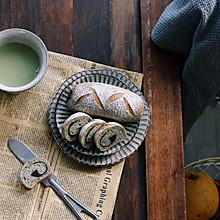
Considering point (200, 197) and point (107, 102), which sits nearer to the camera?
point (107, 102)

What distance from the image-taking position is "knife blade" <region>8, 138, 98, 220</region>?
0.88m

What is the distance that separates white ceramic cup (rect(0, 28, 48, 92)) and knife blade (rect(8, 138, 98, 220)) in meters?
0.13

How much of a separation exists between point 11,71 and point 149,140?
0.35 metres

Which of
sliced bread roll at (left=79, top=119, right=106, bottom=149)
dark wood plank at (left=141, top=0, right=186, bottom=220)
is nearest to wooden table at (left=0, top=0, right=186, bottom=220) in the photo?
dark wood plank at (left=141, top=0, right=186, bottom=220)

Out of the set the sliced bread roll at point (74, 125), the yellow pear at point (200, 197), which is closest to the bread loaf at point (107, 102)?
the sliced bread roll at point (74, 125)

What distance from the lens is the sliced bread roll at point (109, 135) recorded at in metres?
0.86

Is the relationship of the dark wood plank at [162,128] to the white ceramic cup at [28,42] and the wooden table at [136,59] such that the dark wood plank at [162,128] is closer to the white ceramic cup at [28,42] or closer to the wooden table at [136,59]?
→ the wooden table at [136,59]

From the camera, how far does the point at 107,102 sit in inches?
34.6

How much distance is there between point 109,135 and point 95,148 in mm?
48

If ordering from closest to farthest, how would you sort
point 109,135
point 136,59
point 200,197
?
point 109,135, point 136,59, point 200,197

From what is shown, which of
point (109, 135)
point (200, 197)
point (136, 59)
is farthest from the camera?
point (200, 197)

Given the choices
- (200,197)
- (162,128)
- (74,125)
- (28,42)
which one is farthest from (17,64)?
(200,197)

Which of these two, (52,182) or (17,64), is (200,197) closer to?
(52,182)

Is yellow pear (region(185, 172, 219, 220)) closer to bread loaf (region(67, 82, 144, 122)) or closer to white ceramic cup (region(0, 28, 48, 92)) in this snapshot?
bread loaf (region(67, 82, 144, 122))
